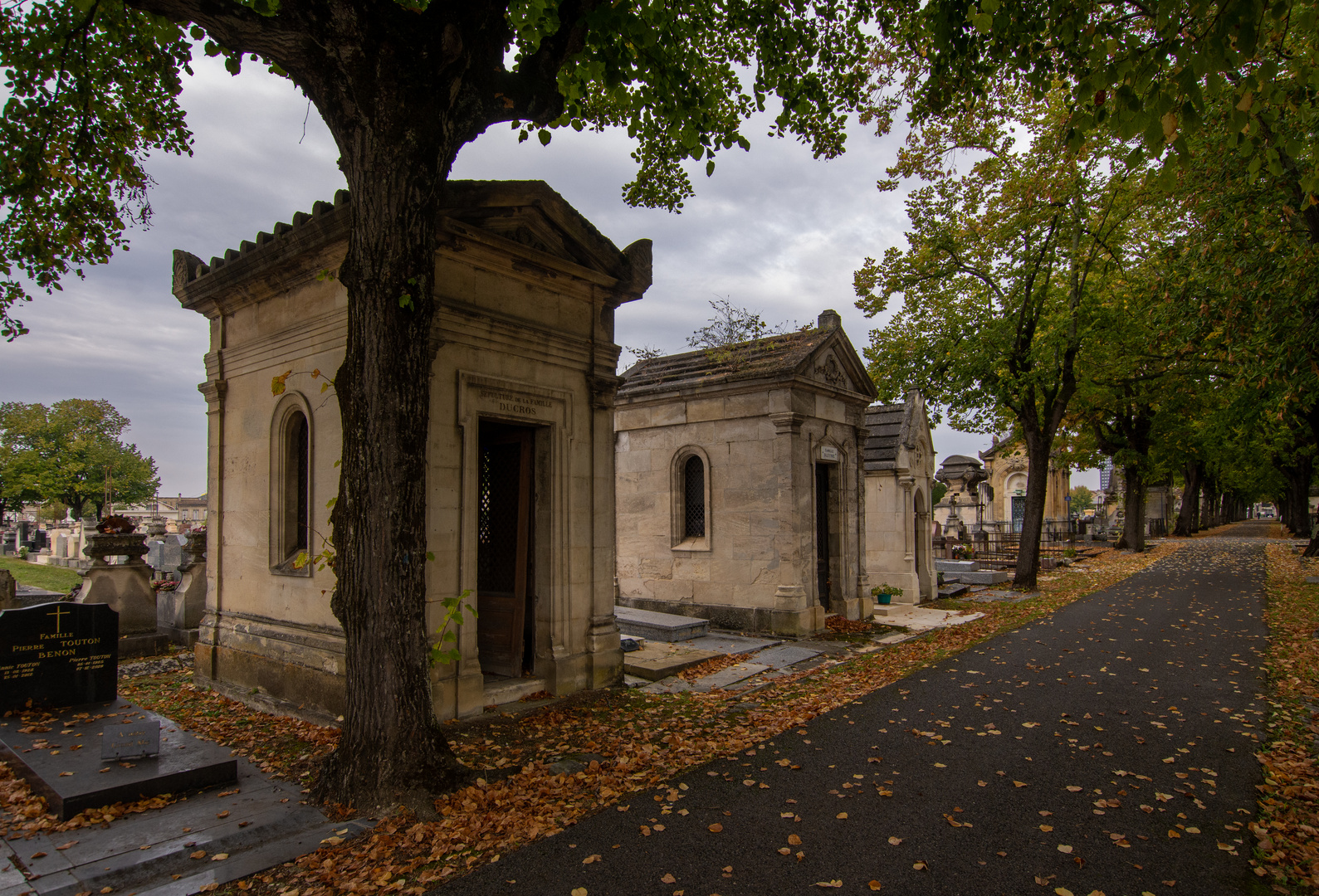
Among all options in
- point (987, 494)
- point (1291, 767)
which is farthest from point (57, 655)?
point (987, 494)

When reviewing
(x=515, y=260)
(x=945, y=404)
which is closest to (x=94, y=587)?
(x=515, y=260)

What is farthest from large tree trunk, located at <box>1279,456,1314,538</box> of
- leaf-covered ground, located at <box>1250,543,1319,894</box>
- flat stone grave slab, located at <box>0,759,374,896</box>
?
flat stone grave slab, located at <box>0,759,374,896</box>

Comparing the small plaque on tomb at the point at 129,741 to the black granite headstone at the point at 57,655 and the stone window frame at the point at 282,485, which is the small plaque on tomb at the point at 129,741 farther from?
the stone window frame at the point at 282,485

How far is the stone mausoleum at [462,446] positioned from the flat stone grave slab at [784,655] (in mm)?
2611

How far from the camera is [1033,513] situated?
61.0 ft

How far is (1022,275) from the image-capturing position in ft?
59.3

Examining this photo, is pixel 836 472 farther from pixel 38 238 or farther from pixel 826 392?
pixel 38 238

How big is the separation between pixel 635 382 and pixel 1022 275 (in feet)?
36.1

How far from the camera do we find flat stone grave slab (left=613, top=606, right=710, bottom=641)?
36.8ft

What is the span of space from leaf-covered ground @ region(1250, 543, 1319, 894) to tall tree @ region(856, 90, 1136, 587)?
295 inches

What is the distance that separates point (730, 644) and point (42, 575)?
2153cm

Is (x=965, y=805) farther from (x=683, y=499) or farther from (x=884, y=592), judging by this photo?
(x=884, y=592)

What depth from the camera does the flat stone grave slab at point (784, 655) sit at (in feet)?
32.7

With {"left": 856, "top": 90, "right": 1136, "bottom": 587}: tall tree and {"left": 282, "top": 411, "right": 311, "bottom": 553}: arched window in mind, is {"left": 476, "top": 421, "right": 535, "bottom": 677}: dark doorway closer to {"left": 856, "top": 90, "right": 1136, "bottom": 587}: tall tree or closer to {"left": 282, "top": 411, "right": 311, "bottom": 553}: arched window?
{"left": 282, "top": 411, "right": 311, "bottom": 553}: arched window
